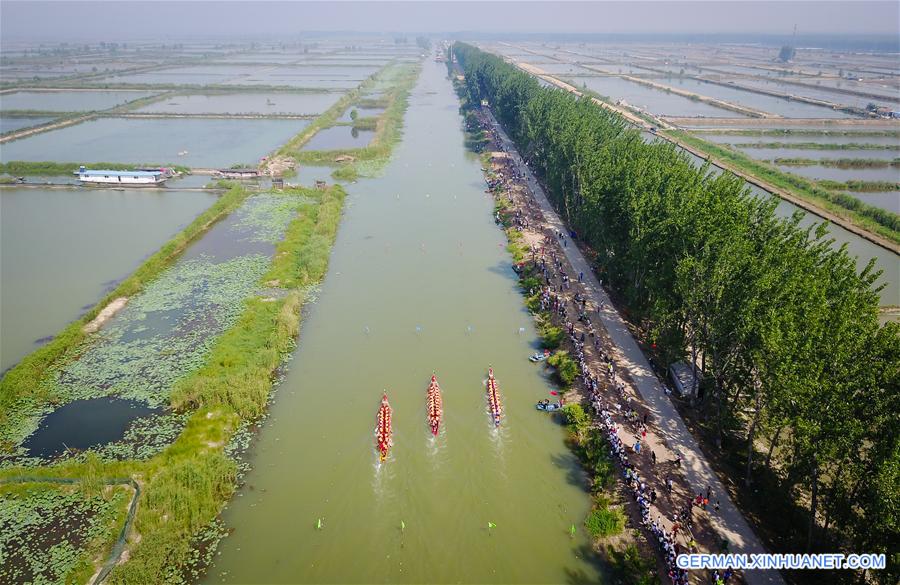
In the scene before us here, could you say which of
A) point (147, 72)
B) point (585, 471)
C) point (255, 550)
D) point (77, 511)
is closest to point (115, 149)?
point (77, 511)

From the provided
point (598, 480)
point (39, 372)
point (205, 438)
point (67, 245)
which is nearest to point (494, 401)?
point (598, 480)

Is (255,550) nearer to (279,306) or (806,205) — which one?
(279,306)

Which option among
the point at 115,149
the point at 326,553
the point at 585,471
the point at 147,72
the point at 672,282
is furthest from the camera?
the point at 147,72

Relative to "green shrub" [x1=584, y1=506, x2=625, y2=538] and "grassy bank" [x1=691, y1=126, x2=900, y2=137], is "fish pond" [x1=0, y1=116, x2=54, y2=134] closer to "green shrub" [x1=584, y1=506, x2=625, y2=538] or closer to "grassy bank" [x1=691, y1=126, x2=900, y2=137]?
"green shrub" [x1=584, y1=506, x2=625, y2=538]

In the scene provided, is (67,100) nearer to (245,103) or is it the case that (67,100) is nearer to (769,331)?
(245,103)

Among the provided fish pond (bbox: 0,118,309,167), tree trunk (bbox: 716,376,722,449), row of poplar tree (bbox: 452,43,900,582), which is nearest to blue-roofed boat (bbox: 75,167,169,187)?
fish pond (bbox: 0,118,309,167)

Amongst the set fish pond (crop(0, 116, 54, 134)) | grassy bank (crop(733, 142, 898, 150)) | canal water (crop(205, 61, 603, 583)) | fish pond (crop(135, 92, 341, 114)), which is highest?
fish pond (crop(135, 92, 341, 114))
